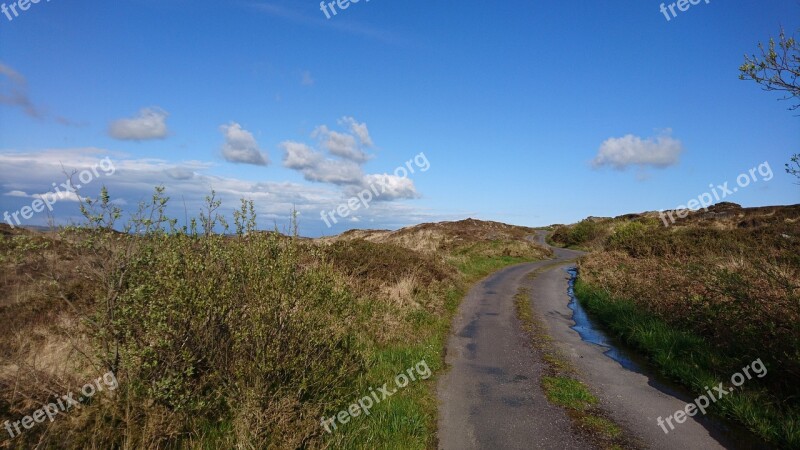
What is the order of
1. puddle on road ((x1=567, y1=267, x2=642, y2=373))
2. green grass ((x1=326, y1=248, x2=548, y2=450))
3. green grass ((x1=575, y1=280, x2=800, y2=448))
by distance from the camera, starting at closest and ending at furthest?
green grass ((x1=326, y1=248, x2=548, y2=450)) → green grass ((x1=575, y1=280, x2=800, y2=448)) → puddle on road ((x1=567, y1=267, x2=642, y2=373))

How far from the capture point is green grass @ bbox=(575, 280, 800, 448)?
6.88 m

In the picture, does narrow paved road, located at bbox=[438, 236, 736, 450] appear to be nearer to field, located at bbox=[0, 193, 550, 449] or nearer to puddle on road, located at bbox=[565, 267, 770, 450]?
puddle on road, located at bbox=[565, 267, 770, 450]

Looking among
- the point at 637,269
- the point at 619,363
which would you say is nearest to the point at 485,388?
the point at 619,363

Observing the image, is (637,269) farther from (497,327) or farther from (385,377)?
(385,377)

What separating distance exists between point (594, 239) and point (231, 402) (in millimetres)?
55222

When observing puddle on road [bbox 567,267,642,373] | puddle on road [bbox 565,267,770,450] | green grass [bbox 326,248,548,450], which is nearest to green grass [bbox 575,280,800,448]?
puddle on road [bbox 565,267,770,450]

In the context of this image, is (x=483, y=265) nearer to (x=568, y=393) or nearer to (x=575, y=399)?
(x=568, y=393)

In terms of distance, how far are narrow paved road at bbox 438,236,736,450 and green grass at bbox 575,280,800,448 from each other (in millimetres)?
800

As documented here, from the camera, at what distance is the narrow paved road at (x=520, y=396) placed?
267 inches

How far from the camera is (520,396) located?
8406mm

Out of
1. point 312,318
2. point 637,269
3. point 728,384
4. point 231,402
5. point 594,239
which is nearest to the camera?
point 231,402

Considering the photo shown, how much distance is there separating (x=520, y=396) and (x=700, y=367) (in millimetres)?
4647

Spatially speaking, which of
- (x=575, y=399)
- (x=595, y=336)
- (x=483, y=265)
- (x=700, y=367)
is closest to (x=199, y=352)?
(x=575, y=399)

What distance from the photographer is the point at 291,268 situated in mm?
6414
